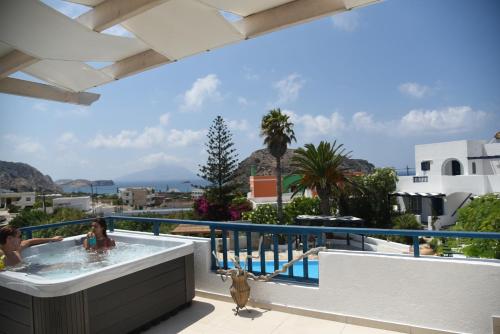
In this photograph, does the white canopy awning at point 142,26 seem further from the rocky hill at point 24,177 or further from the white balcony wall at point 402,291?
the rocky hill at point 24,177

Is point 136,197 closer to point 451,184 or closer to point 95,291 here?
point 451,184

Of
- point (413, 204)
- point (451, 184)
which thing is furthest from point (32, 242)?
point (451, 184)

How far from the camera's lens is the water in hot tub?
302cm

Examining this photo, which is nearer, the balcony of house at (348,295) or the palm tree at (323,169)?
the balcony of house at (348,295)

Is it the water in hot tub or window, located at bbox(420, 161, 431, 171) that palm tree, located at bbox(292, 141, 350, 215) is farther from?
the water in hot tub

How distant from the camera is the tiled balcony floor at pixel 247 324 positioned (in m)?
2.60

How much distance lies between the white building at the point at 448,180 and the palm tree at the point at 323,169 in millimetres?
4129

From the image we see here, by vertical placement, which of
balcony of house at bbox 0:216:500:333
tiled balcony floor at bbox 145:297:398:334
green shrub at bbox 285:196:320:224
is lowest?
green shrub at bbox 285:196:320:224

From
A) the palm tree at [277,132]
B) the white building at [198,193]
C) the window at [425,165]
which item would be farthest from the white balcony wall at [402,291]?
the window at [425,165]

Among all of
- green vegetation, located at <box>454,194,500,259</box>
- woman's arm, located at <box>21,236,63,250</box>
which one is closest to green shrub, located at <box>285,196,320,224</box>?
green vegetation, located at <box>454,194,500,259</box>

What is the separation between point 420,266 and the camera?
246cm

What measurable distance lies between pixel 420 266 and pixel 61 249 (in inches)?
131

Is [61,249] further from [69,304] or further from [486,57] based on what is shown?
[486,57]

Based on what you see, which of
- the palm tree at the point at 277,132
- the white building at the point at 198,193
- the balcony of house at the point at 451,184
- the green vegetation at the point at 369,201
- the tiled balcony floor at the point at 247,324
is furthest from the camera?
the white building at the point at 198,193
